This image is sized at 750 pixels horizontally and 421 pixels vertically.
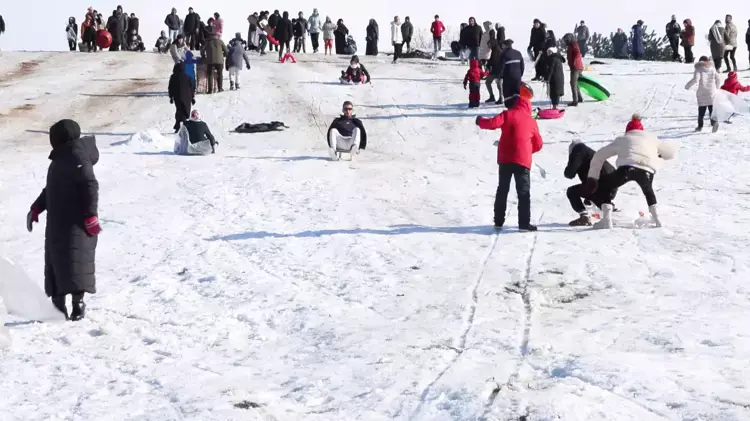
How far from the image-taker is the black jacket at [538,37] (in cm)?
2577

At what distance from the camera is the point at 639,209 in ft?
38.0

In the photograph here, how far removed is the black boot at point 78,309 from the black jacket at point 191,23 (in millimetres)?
27482

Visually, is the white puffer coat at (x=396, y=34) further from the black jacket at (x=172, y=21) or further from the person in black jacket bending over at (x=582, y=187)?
the person in black jacket bending over at (x=582, y=187)

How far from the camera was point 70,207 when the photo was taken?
22.6ft

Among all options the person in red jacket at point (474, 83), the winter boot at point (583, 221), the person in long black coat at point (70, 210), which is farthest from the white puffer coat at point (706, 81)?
the person in long black coat at point (70, 210)

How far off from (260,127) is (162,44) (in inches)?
743

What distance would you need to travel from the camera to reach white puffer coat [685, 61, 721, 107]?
16.6 meters

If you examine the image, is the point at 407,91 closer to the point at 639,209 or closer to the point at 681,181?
the point at 681,181

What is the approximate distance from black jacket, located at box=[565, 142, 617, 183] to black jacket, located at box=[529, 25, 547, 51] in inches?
623

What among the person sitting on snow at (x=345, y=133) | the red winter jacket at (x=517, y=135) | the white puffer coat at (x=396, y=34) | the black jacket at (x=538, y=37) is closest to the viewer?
the red winter jacket at (x=517, y=135)

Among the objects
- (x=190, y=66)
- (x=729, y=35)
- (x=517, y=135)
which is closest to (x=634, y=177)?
(x=517, y=135)

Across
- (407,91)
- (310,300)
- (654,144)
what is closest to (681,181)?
(654,144)

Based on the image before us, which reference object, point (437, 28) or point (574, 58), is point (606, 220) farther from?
point (437, 28)

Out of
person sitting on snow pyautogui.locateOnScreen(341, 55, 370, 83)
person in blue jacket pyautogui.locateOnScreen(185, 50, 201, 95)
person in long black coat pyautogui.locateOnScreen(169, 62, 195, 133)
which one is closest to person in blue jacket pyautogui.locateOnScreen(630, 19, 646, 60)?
person sitting on snow pyautogui.locateOnScreen(341, 55, 370, 83)
